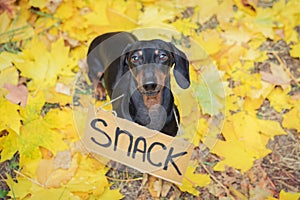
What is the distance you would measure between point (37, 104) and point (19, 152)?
0.32 m

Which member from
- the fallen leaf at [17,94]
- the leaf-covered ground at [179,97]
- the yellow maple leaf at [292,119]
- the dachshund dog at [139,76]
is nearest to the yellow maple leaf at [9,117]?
the leaf-covered ground at [179,97]

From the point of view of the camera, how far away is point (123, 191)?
2.74m

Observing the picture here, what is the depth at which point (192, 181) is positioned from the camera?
8.86 ft

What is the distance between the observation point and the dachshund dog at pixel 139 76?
2.37 meters

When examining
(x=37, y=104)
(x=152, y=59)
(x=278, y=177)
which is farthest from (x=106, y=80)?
(x=278, y=177)

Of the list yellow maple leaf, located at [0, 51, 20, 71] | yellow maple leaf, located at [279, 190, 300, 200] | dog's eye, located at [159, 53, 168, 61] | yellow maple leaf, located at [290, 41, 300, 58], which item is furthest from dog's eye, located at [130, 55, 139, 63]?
yellow maple leaf, located at [290, 41, 300, 58]

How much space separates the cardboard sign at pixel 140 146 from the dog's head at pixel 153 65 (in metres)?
0.23

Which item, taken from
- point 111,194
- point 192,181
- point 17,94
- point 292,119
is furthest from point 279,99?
point 17,94

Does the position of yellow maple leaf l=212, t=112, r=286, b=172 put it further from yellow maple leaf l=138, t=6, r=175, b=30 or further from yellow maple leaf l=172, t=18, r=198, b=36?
yellow maple leaf l=138, t=6, r=175, b=30

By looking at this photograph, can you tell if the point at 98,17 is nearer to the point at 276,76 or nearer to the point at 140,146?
the point at 140,146

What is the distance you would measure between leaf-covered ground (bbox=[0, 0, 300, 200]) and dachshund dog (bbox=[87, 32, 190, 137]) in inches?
7.5

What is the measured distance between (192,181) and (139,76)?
76 cm

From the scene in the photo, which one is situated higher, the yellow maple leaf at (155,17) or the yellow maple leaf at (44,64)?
the yellow maple leaf at (155,17)

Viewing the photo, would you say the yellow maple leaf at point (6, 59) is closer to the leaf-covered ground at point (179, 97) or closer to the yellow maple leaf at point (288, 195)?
the leaf-covered ground at point (179, 97)
